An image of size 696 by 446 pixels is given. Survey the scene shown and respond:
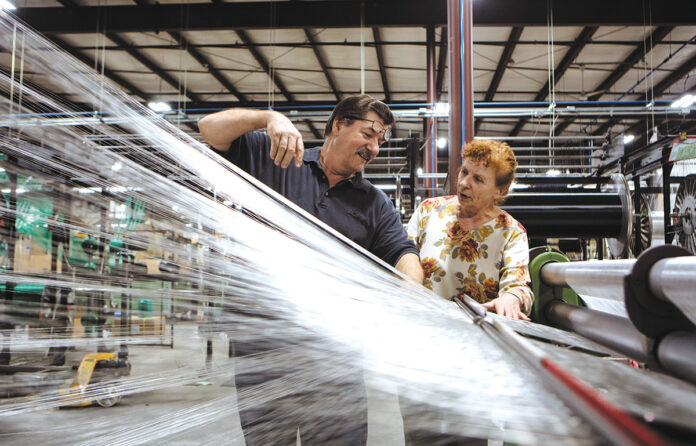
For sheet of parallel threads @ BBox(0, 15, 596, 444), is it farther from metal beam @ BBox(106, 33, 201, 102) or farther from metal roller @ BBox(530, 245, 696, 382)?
metal beam @ BBox(106, 33, 201, 102)

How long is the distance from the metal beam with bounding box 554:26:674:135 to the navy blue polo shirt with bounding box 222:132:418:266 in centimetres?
581

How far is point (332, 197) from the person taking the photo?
4.62 ft

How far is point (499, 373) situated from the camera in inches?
19.0

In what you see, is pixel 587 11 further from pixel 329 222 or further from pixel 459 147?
pixel 329 222

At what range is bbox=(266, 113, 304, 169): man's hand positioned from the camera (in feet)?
3.52

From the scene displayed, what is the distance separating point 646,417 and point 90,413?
3757 mm

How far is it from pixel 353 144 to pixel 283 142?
1.10ft

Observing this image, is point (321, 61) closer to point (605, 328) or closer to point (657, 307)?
point (605, 328)

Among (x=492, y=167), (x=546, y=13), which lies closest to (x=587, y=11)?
(x=546, y=13)

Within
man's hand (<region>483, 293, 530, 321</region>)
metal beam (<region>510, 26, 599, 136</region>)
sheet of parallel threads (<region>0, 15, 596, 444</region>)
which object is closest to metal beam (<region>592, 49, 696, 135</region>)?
metal beam (<region>510, 26, 599, 136</region>)

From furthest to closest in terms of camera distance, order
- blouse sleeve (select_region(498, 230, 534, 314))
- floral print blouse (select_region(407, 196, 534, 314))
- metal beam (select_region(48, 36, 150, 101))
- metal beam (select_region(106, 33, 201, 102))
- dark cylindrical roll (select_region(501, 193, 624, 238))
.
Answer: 1. metal beam (select_region(48, 36, 150, 101))
2. metal beam (select_region(106, 33, 201, 102))
3. dark cylindrical roll (select_region(501, 193, 624, 238))
4. floral print blouse (select_region(407, 196, 534, 314))
5. blouse sleeve (select_region(498, 230, 534, 314))

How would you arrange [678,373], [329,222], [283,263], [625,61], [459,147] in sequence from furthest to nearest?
[625,61] → [459,147] → [329,222] → [283,263] → [678,373]

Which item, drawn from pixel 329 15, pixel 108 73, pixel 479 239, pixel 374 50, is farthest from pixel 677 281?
pixel 108 73

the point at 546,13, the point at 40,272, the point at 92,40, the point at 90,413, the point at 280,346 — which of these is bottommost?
the point at 90,413
